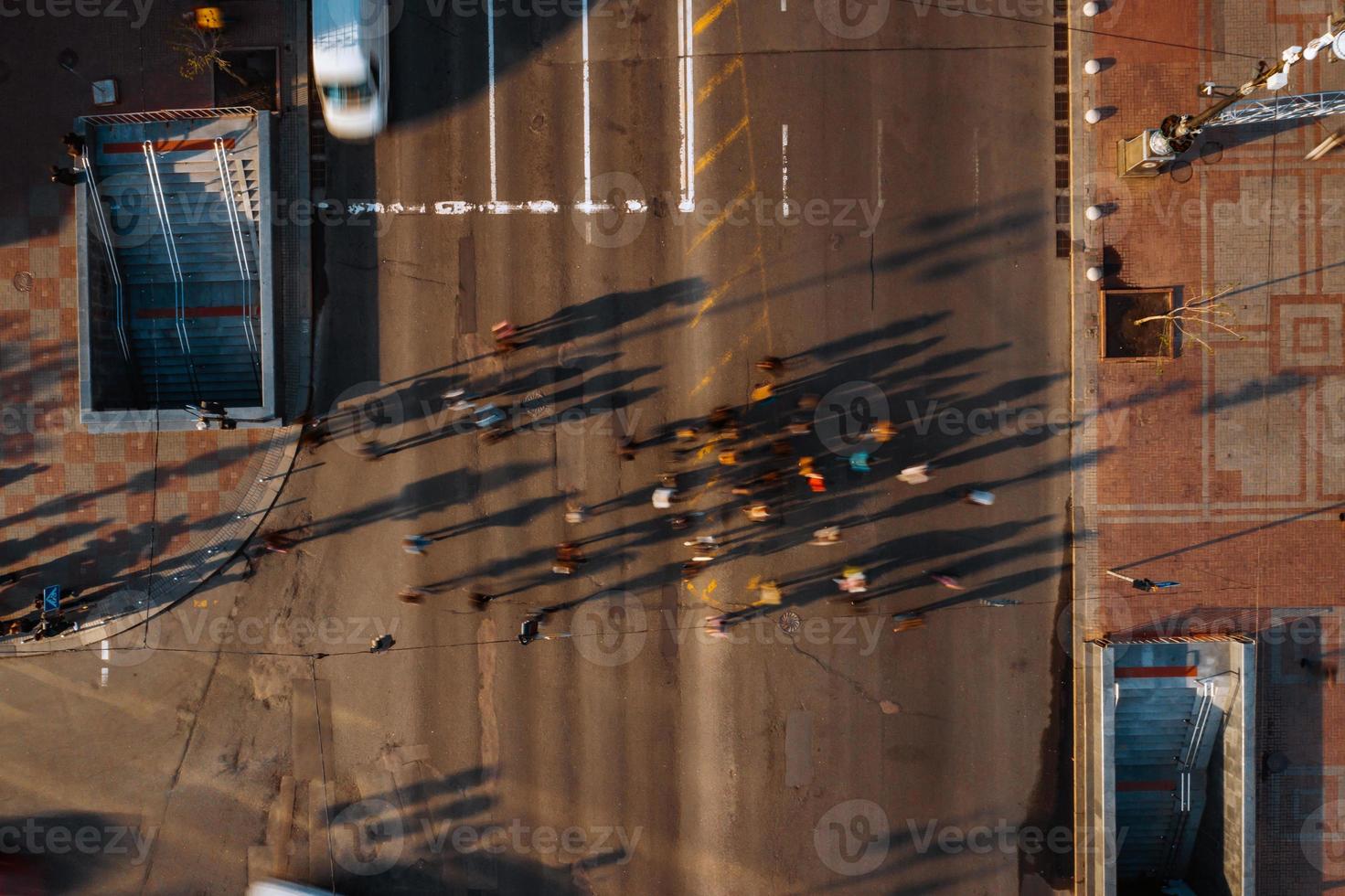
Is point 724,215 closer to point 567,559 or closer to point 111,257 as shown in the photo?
point 567,559

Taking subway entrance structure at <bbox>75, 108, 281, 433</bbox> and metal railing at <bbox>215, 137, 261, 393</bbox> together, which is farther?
metal railing at <bbox>215, 137, 261, 393</bbox>

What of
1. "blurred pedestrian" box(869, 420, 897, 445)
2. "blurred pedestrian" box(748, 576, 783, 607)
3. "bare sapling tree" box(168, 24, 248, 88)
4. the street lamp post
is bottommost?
"blurred pedestrian" box(748, 576, 783, 607)

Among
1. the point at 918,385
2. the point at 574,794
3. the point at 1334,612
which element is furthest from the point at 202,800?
the point at 1334,612

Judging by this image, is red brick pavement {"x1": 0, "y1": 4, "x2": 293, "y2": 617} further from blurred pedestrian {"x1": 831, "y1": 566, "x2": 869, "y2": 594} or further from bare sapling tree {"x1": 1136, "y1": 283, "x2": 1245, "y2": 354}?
bare sapling tree {"x1": 1136, "y1": 283, "x2": 1245, "y2": 354}

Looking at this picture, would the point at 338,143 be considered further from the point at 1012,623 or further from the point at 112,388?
the point at 1012,623

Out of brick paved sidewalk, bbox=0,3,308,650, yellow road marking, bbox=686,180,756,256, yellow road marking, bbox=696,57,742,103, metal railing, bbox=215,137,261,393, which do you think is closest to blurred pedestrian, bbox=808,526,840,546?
yellow road marking, bbox=686,180,756,256

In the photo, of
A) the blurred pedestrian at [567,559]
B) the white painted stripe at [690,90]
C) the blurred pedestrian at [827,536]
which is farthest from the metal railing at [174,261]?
the blurred pedestrian at [827,536]
